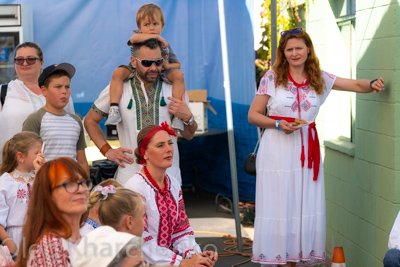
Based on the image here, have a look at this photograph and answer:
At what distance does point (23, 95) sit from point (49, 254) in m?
2.39

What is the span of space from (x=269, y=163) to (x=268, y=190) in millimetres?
201

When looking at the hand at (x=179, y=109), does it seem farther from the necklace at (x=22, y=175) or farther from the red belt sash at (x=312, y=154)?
the necklace at (x=22, y=175)

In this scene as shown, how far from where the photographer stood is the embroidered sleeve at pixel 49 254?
3215 millimetres

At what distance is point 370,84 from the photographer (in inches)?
208

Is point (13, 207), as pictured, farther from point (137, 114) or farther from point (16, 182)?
point (137, 114)

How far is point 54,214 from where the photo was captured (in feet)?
10.8

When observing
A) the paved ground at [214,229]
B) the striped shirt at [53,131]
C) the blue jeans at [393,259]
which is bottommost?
the paved ground at [214,229]

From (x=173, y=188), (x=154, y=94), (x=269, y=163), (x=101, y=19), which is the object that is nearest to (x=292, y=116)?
(x=269, y=163)

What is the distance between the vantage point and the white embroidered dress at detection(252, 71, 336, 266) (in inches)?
219

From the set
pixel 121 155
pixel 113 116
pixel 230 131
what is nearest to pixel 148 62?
pixel 113 116

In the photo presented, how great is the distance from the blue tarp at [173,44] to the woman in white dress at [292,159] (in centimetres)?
377

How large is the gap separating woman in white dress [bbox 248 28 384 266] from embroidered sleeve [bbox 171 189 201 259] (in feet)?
4.47

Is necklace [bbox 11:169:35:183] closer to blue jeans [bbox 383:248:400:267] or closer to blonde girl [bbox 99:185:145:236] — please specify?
blonde girl [bbox 99:185:145:236]

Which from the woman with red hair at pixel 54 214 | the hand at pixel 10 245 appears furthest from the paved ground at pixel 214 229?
the woman with red hair at pixel 54 214
